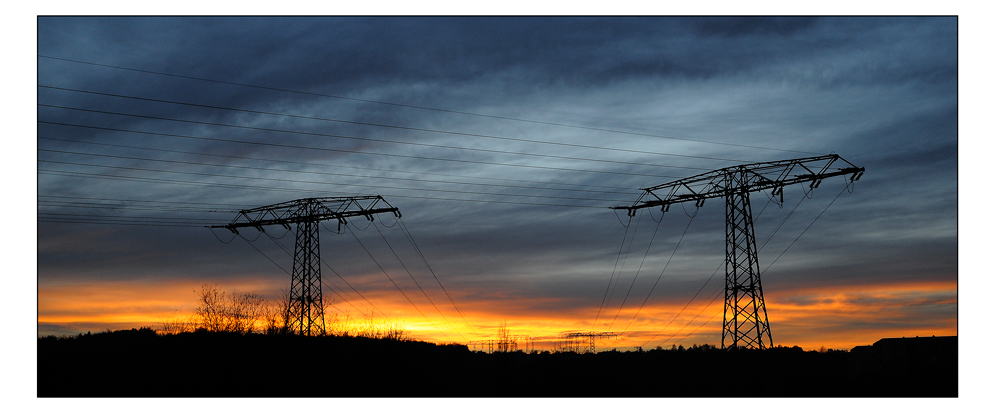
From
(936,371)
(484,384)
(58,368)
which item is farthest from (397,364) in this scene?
(936,371)

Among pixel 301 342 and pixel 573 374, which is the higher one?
pixel 301 342

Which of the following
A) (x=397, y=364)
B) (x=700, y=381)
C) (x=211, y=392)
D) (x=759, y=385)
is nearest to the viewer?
(x=211, y=392)

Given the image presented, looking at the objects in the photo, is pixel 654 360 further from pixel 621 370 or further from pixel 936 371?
pixel 936 371

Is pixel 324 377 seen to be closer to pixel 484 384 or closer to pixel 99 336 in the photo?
pixel 484 384

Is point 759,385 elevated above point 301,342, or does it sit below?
below

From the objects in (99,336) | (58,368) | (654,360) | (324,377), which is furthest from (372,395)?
(654,360)

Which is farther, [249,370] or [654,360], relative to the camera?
[654,360]

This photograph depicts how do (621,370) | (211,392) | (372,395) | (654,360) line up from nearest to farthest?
(211,392) < (372,395) < (621,370) < (654,360)
